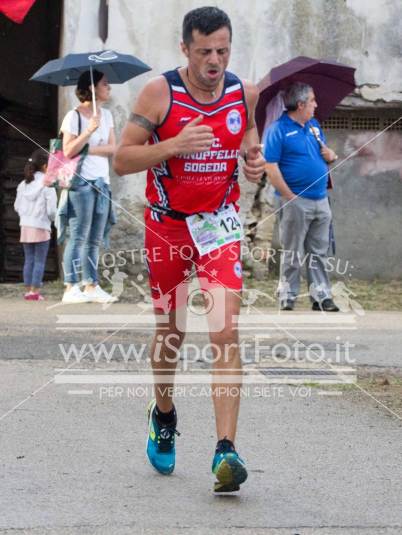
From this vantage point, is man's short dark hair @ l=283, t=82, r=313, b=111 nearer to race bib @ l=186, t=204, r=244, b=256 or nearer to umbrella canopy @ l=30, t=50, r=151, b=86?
umbrella canopy @ l=30, t=50, r=151, b=86

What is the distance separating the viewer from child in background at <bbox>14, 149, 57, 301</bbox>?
39.0ft

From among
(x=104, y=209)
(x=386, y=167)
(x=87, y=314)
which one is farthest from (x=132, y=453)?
(x=386, y=167)

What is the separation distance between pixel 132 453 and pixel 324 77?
6.48 meters

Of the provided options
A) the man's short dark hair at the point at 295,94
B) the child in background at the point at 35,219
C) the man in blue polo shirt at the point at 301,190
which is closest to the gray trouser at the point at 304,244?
the man in blue polo shirt at the point at 301,190

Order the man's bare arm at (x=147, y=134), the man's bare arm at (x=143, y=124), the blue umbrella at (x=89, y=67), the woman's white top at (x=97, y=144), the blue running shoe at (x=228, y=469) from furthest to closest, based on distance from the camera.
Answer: the blue umbrella at (x=89, y=67), the woman's white top at (x=97, y=144), the man's bare arm at (x=143, y=124), the man's bare arm at (x=147, y=134), the blue running shoe at (x=228, y=469)

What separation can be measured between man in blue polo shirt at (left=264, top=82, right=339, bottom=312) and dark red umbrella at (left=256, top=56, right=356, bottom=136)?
0.16 m

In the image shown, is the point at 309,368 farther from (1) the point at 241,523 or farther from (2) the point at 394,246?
(2) the point at 394,246

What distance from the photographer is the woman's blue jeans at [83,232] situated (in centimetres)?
1112

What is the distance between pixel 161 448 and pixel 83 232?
6113 mm

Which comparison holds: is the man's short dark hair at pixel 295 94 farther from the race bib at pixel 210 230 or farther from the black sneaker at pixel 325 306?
the race bib at pixel 210 230

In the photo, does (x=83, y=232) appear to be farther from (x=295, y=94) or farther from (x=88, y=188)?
(x=295, y=94)

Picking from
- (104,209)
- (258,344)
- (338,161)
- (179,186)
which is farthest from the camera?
(338,161)

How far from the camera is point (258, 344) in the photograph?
29.5ft

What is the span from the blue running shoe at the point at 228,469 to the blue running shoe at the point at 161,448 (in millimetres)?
517
